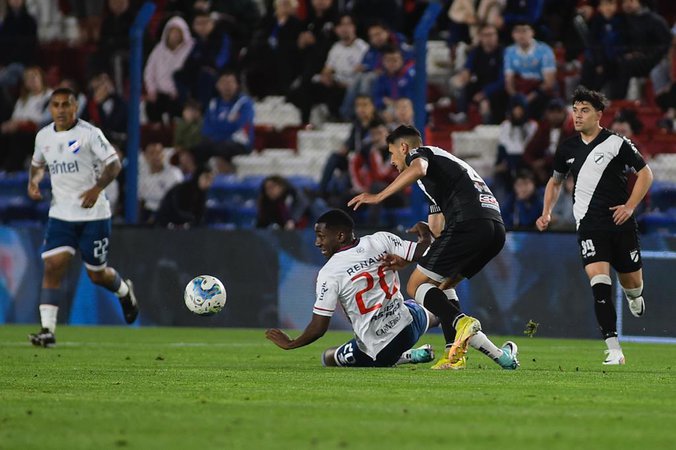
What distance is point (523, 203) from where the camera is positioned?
1518cm

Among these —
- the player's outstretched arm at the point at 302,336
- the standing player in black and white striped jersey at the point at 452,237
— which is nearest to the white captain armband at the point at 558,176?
the standing player in black and white striped jersey at the point at 452,237

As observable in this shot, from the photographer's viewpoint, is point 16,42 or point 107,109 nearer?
point 107,109

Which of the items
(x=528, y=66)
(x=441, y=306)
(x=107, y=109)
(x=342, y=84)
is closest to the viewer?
(x=441, y=306)

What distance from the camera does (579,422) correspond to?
595cm

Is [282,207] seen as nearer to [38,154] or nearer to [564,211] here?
[564,211]

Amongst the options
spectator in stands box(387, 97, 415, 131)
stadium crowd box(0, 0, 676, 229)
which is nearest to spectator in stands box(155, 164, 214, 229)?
stadium crowd box(0, 0, 676, 229)

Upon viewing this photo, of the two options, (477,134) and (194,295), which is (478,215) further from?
(477,134)

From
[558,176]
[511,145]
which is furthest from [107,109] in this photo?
[558,176]

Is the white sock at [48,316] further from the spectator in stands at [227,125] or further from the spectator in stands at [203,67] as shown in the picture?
the spectator in stands at [203,67]

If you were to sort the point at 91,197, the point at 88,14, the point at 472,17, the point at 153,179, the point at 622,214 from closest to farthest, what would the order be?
1. the point at 622,214
2. the point at 91,197
3. the point at 153,179
4. the point at 472,17
5. the point at 88,14

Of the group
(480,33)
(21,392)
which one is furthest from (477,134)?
(21,392)

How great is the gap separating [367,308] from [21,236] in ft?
25.5

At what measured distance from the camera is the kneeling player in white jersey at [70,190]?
12.2 m

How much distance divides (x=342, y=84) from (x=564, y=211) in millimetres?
3797
